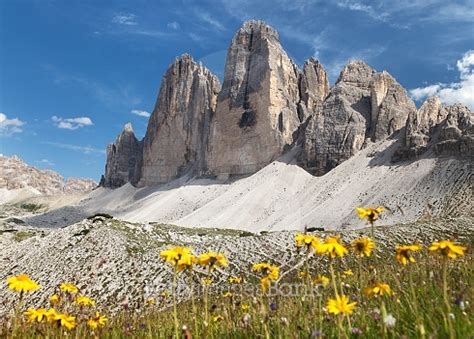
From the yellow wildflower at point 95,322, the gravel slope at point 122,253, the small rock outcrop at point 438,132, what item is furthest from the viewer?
the small rock outcrop at point 438,132

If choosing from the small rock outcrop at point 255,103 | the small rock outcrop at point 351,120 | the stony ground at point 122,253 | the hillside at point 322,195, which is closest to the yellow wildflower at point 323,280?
the stony ground at point 122,253

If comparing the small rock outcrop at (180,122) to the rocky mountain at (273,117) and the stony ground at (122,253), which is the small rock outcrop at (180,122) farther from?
the stony ground at (122,253)

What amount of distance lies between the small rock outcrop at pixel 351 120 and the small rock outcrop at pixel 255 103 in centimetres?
1236

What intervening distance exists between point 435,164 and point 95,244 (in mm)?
67712

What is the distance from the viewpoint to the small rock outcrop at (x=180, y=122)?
526ft

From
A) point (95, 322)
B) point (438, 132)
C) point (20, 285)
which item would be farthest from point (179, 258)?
point (438, 132)

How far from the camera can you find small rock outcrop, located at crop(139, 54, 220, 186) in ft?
526

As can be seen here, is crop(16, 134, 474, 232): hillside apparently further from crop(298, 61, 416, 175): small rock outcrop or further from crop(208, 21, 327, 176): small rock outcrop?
crop(208, 21, 327, 176): small rock outcrop

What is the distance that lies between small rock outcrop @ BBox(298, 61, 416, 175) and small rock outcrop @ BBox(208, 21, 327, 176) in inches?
487

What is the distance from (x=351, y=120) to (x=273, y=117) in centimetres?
2575

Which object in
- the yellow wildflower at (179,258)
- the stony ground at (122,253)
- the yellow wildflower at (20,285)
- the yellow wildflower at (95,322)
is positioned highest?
the yellow wildflower at (179,258)

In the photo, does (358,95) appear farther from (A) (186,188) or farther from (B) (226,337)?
(B) (226,337)

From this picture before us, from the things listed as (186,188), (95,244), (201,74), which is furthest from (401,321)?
(201,74)

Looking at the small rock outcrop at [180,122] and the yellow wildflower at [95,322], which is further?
the small rock outcrop at [180,122]
